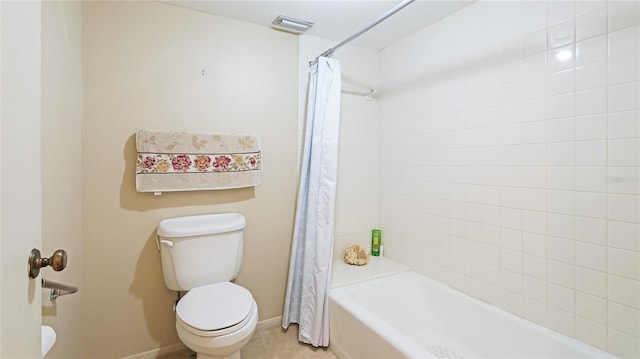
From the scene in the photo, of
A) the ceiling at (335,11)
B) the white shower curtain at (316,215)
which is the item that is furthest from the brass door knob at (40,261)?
the ceiling at (335,11)

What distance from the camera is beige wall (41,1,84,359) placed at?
1.20 metres

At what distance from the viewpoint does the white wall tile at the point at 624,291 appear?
4.04 ft

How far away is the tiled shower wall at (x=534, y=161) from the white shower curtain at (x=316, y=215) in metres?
0.66

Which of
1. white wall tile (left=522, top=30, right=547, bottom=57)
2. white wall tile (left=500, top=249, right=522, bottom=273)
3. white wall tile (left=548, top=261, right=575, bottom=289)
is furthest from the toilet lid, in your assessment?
white wall tile (left=522, top=30, right=547, bottom=57)

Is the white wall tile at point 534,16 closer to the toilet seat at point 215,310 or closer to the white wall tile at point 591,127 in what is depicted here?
the white wall tile at point 591,127

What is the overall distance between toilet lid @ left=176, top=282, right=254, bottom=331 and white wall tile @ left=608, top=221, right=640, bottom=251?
5.37ft

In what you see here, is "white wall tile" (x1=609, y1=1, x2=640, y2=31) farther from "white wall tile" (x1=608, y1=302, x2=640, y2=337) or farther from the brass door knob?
the brass door knob

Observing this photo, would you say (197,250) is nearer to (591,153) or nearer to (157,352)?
(157,352)

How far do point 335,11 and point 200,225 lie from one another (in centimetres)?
155

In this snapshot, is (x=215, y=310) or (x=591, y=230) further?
(x=215, y=310)

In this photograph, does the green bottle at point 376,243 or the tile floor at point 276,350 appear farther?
the green bottle at point 376,243

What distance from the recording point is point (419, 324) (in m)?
1.96

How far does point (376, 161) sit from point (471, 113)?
0.91 meters

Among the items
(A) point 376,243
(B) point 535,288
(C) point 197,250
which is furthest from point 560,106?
(C) point 197,250
